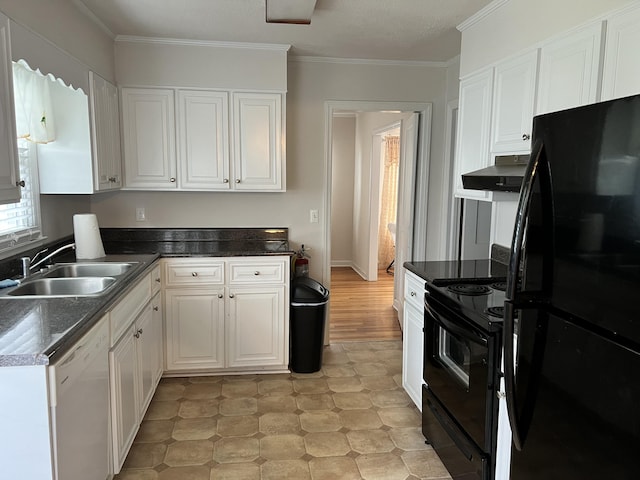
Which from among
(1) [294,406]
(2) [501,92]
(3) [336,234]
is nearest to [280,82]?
(2) [501,92]

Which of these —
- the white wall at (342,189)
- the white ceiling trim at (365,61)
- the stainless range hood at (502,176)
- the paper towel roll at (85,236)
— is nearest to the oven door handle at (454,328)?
the stainless range hood at (502,176)

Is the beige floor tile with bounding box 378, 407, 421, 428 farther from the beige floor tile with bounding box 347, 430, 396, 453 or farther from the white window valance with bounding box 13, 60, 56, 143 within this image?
the white window valance with bounding box 13, 60, 56, 143

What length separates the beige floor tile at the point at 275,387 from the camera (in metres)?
3.29

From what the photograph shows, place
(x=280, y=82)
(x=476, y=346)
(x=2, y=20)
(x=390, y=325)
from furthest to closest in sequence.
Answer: (x=390, y=325)
(x=280, y=82)
(x=476, y=346)
(x=2, y=20)

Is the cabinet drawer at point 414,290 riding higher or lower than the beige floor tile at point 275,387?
higher

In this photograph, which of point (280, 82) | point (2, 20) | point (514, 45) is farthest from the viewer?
point (280, 82)

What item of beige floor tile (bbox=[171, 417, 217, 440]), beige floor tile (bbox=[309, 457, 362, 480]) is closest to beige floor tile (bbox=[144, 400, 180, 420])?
beige floor tile (bbox=[171, 417, 217, 440])

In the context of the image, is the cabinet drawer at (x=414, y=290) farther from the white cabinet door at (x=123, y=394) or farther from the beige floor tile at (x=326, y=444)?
the white cabinet door at (x=123, y=394)

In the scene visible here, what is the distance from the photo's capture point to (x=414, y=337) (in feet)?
9.47

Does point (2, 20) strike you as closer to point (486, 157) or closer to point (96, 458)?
point (96, 458)

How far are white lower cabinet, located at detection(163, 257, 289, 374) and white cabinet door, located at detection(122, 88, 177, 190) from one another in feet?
2.22

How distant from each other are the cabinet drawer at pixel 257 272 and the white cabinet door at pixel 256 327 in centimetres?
6

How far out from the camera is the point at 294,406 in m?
3.09

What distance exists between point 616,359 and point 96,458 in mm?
1907
